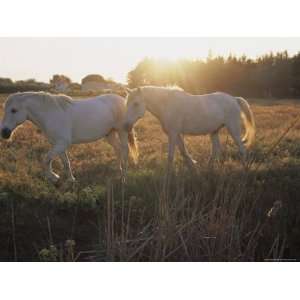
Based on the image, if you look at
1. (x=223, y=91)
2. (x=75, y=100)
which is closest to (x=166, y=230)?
(x=75, y=100)

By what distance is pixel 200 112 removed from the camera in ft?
28.6

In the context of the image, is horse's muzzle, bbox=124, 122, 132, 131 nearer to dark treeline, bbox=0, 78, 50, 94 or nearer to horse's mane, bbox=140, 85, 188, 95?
horse's mane, bbox=140, 85, 188, 95

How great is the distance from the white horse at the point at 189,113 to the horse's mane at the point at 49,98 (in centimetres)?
96

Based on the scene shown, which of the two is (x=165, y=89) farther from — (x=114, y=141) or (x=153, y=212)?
(x=153, y=212)

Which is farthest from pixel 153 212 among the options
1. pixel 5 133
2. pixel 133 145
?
pixel 133 145

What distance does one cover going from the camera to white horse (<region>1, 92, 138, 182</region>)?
723 centimetres

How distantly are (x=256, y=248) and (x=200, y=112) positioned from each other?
12.7 ft

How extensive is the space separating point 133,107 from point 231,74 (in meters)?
1.59

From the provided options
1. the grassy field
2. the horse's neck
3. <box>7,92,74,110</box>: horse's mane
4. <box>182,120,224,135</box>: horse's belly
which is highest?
<box>7,92,74,110</box>: horse's mane

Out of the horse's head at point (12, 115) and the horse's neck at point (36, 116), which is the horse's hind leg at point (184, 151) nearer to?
the horse's neck at point (36, 116)

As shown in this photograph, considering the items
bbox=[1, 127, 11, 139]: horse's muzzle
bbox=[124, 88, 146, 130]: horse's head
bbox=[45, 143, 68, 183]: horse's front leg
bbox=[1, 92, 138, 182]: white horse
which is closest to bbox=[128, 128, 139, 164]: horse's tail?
bbox=[1, 92, 138, 182]: white horse

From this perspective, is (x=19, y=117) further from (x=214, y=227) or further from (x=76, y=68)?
(x=214, y=227)

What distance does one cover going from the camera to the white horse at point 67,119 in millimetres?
7227

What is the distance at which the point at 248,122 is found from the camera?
917cm
